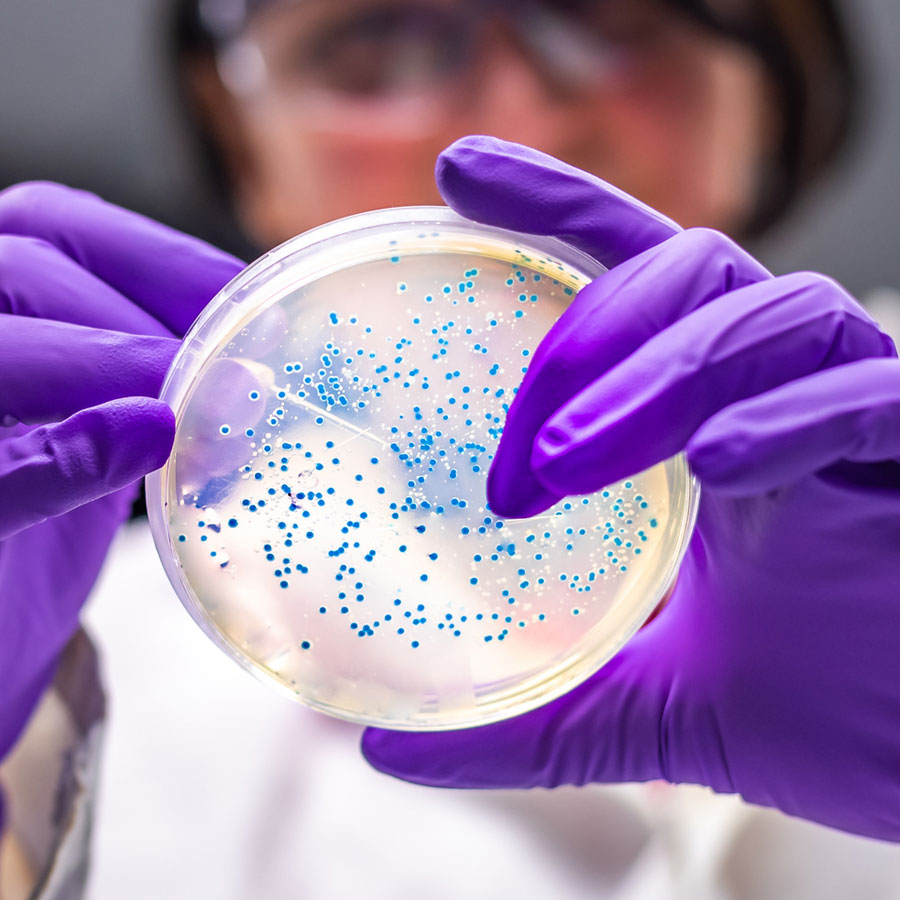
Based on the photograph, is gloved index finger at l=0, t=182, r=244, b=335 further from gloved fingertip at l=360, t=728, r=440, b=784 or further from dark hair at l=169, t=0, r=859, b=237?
dark hair at l=169, t=0, r=859, b=237

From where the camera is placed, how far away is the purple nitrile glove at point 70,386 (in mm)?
706

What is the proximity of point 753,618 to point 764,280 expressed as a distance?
32cm

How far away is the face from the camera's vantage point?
1864 millimetres

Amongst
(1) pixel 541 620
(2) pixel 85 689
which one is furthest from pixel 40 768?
(1) pixel 541 620

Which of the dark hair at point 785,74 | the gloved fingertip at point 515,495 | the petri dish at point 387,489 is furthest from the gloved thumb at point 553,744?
the dark hair at point 785,74

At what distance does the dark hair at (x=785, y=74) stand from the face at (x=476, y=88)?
50 millimetres

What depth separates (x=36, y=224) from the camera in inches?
37.1

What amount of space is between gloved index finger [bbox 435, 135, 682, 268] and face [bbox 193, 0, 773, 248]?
3.79ft

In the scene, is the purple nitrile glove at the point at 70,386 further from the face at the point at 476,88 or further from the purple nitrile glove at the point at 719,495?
the face at the point at 476,88

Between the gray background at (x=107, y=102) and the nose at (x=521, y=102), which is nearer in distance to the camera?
the nose at (x=521, y=102)

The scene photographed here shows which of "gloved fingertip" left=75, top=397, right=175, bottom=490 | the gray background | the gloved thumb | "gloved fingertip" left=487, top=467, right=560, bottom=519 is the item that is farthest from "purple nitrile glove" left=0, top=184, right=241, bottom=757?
the gray background

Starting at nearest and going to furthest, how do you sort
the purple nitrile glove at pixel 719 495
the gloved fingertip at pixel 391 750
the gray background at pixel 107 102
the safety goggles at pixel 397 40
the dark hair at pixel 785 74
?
the purple nitrile glove at pixel 719 495 < the gloved fingertip at pixel 391 750 < the dark hair at pixel 785 74 < the safety goggles at pixel 397 40 < the gray background at pixel 107 102

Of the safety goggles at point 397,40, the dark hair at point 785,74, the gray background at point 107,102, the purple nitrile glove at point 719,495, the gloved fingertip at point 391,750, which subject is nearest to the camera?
the purple nitrile glove at point 719,495

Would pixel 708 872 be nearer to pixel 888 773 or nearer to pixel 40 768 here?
pixel 888 773
